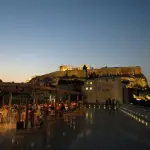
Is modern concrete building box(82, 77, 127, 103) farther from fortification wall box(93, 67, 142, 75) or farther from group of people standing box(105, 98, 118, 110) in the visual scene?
fortification wall box(93, 67, 142, 75)

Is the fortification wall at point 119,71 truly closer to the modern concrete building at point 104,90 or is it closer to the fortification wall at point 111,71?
the fortification wall at point 111,71

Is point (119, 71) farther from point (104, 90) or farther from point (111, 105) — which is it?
point (111, 105)

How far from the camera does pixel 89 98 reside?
261ft

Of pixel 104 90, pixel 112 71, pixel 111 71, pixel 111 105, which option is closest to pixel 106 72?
pixel 111 71

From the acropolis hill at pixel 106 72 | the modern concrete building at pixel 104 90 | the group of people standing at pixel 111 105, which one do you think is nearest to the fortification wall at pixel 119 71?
the acropolis hill at pixel 106 72

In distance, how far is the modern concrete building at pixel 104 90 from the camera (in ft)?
234

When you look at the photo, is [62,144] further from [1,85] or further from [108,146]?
[1,85]

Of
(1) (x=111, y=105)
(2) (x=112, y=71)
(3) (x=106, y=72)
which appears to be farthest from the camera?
(3) (x=106, y=72)

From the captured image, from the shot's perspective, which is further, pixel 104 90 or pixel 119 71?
pixel 119 71

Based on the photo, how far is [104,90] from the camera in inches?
3012

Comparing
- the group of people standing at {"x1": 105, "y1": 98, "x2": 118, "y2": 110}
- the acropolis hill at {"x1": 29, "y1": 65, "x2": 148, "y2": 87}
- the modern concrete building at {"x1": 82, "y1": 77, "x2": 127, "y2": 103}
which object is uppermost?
the acropolis hill at {"x1": 29, "y1": 65, "x2": 148, "y2": 87}

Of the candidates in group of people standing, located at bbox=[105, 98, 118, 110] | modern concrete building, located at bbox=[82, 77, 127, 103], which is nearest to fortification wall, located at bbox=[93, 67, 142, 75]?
modern concrete building, located at bbox=[82, 77, 127, 103]

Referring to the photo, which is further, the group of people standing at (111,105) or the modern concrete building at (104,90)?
the modern concrete building at (104,90)

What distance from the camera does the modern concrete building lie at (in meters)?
71.4
